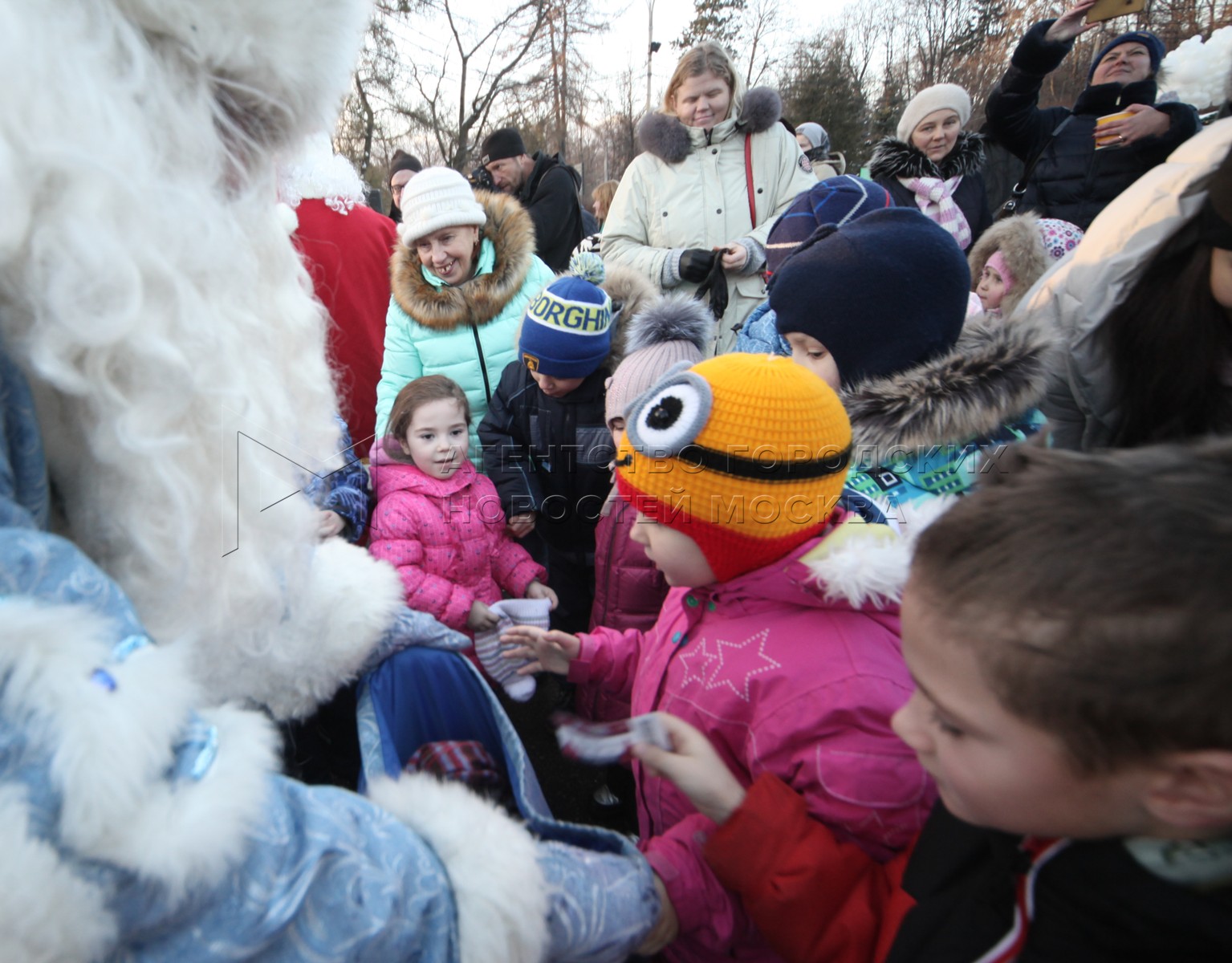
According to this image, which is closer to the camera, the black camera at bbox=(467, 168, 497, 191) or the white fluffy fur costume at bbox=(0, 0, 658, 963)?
the white fluffy fur costume at bbox=(0, 0, 658, 963)

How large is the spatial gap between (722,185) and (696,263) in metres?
0.54

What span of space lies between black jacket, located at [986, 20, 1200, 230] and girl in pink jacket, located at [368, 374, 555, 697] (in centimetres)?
409

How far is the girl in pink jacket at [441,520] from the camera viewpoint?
7.63 ft

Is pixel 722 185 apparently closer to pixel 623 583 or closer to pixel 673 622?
pixel 623 583

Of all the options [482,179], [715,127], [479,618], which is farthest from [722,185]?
[482,179]

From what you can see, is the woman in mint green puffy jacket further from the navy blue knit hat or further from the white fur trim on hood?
the white fur trim on hood

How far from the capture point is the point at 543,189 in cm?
568

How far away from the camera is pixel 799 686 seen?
119cm

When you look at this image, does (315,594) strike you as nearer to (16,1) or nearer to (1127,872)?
(16,1)

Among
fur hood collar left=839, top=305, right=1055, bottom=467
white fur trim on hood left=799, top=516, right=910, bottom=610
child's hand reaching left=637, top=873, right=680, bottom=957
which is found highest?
fur hood collar left=839, top=305, right=1055, bottom=467

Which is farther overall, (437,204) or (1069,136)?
(1069,136)

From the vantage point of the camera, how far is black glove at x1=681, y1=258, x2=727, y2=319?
3.42 metres

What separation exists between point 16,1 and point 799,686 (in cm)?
131

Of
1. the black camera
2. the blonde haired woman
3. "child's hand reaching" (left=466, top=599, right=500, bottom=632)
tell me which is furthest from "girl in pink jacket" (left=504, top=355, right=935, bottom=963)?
the black camera
